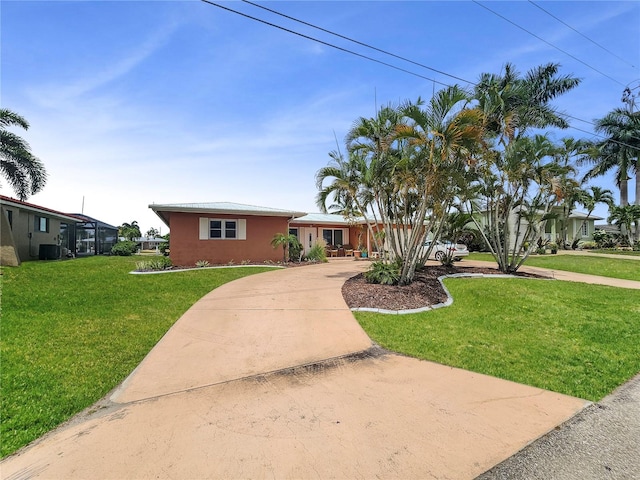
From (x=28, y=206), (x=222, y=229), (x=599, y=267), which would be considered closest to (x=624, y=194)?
(x=599, y=267)

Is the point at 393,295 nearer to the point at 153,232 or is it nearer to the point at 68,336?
the point at 68,336

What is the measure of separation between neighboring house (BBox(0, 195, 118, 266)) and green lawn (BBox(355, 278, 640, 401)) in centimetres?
1300

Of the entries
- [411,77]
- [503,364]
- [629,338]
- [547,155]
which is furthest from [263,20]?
[547,155]

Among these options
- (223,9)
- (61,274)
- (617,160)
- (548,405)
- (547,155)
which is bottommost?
(548,405)

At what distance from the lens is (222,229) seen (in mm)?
16047

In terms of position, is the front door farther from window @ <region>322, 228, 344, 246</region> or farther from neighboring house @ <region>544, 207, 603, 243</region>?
neighboring house @ <region>544, 207, 603, 243</region>

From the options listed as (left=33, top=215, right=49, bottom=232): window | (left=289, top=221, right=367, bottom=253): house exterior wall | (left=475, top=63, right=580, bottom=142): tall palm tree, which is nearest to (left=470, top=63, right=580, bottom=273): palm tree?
(left=475, top=63, right=580, bottom=142): tall palm tree

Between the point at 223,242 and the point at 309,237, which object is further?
the point at 309,237

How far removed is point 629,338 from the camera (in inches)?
231

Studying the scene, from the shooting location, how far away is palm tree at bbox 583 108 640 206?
89.7ft

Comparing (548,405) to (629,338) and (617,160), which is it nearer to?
(629,338)

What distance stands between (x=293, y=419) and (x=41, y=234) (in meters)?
22.3

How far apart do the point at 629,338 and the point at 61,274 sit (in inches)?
573

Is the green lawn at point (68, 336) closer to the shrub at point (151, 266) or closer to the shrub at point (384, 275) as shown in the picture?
the shrub at point (151, 266)
